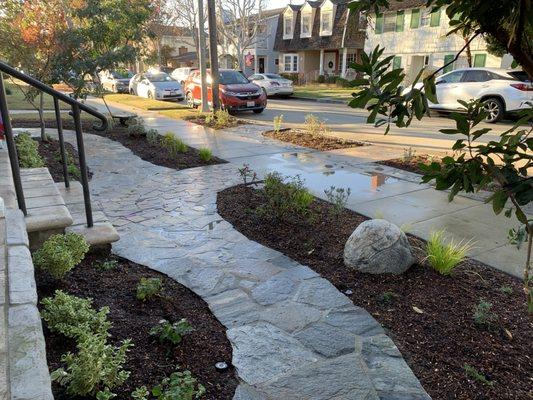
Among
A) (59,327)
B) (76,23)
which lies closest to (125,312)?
(59,327)

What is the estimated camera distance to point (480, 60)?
2312 centimetres

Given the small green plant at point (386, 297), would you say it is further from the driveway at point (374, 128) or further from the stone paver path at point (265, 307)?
the driveway at point (374, 128)

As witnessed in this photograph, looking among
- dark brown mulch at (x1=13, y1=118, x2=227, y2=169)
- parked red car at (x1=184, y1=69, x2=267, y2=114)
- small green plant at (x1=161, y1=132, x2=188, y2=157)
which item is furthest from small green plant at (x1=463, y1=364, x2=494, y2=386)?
parked red car at (x1=184, y1=69, x2=267, y2=114)

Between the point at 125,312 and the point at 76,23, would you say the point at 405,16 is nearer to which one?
the point at 76,23

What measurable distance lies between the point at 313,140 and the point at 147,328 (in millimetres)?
8153

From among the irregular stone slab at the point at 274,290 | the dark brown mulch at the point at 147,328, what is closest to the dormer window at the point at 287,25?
the irregular stone slab at the point at 274,290

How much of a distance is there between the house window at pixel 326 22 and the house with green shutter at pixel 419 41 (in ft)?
22.7

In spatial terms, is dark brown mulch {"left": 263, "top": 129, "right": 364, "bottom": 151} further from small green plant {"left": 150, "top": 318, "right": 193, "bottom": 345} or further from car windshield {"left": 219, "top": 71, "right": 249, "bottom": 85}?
small green plant {"left": 150, "top": 318, "right": 193, "bottom": 345}

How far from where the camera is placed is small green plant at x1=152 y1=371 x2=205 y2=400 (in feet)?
6.77

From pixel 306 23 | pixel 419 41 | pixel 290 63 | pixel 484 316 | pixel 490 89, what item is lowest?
pixel 484 316

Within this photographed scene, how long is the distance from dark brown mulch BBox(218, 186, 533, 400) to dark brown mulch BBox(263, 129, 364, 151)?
17.1 feet

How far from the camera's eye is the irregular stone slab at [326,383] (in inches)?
93.0

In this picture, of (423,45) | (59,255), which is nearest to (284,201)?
(59,255)

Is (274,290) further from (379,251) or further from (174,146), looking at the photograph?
(174,146)
